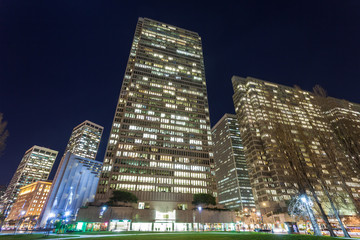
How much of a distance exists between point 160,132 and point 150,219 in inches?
1736

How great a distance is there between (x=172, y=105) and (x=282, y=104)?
9797 cm

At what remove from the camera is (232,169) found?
539 feet

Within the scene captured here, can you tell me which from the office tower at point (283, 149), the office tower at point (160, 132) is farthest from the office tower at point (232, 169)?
the office tower at point (160, 132)

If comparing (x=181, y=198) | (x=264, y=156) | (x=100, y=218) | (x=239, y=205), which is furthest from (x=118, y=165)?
(x=239, y=205)

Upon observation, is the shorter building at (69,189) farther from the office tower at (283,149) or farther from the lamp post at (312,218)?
the lamp post at (312,218)

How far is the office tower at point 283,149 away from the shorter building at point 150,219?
112ft

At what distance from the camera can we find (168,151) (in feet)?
316

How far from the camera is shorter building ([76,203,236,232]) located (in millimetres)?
64188

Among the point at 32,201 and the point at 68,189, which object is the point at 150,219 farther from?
the point at 32,201

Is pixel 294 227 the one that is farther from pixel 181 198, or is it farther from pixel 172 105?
pixel 172 105

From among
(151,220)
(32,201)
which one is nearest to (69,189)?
(32,201)

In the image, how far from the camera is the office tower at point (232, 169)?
489ft

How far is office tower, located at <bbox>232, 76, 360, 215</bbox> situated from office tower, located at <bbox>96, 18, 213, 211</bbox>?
1596 inches

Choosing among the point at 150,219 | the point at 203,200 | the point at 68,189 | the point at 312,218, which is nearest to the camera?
the point at 312,218
